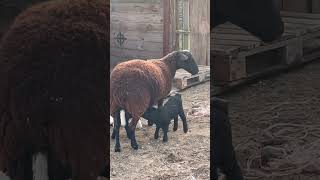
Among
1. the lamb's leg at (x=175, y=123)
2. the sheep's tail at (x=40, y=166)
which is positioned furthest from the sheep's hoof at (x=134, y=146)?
the sheep's tail at (x=40, y=166)

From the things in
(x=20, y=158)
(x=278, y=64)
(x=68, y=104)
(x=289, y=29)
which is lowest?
(x=20, y=158)

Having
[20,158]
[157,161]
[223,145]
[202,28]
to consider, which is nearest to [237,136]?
[223,145]

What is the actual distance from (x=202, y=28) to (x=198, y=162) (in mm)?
648

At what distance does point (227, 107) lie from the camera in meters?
2.29

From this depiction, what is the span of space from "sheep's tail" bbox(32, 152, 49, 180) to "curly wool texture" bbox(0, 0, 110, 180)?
0.16 ft

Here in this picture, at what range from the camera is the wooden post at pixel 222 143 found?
224 centimetres

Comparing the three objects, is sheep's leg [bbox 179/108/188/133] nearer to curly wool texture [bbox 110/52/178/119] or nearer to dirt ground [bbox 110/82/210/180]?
dirt ground [bbox 110/82/210/180]

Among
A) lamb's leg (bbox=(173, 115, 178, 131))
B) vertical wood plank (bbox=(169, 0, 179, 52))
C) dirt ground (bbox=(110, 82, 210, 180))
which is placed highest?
vertical wood plank (bbox=(169, 0, 179, 52))

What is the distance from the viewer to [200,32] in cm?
224

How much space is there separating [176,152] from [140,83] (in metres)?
0.38

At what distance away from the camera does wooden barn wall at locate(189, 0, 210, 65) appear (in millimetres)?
2199

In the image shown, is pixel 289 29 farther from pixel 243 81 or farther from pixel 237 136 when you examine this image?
pixel 237 136

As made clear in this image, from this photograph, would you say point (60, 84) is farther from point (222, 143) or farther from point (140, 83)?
point (222, 143)

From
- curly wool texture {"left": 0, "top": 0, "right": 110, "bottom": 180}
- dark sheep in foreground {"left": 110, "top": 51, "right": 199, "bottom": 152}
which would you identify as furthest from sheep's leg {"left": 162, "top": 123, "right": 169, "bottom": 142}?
curly wool texture {"left": 0, "top": 0, "right": 110, "bottom": 180}
